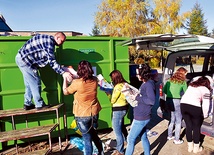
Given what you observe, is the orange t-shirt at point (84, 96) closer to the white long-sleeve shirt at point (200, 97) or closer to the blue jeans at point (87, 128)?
the blue jeans at point (87, 128)

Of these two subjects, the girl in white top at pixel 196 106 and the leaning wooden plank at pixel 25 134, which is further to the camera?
the girl in white top at pixel 196 106

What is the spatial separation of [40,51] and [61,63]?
0.75m

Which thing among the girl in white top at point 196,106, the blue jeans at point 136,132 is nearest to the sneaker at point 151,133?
the girl in white top at point 196,106

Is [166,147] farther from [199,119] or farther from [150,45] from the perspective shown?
[150,45]

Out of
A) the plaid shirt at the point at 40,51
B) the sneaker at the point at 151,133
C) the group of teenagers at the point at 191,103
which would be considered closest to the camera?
the plaid shirt at the point at 40,51

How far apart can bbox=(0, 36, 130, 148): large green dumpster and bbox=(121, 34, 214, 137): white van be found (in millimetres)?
493

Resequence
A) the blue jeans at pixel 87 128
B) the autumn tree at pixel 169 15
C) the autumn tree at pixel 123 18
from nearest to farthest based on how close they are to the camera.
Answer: the blue jeans at pixel 87 128 → the autumn tree at pixel 123 18 → the autumn tree at pixel 169 15

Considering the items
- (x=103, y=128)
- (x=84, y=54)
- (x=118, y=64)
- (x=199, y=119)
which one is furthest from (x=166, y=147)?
(x=84, y=54)

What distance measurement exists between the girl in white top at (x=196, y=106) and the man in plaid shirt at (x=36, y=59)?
2.23m

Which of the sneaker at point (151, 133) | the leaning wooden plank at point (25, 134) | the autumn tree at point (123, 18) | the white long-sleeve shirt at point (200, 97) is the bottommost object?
the sneaker at point (151, 133)

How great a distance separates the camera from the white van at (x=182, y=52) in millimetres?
3801

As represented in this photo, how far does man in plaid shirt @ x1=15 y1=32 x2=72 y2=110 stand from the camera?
3639 mm

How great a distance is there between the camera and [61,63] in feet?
14.4

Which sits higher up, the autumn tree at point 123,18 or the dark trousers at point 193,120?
the autumn tree at point 123,18
